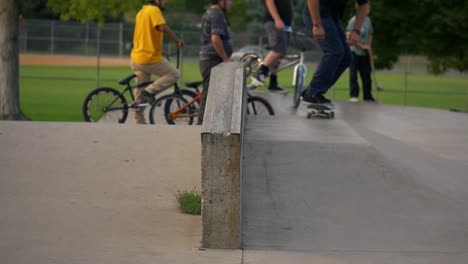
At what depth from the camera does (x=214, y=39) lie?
12977 millimetres

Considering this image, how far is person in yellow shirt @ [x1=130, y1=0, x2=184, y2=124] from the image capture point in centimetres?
1379

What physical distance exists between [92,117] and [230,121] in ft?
27.4

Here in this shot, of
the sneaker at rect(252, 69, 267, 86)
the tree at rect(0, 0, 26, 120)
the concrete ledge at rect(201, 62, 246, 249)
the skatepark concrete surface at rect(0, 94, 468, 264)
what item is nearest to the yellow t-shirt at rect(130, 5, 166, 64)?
the sneaker at rect(252, 69, 267, 86)

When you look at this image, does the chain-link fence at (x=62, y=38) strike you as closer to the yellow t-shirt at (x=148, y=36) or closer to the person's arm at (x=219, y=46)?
the yellow t-shirt at (x=148, y=36)

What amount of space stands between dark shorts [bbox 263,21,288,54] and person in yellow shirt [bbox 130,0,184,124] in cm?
206

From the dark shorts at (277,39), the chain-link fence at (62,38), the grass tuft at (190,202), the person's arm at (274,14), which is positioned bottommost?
the chain-link fence at (62,38)

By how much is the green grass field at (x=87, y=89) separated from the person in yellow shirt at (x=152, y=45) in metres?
10.7

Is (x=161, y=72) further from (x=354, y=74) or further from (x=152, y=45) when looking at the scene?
(x=354, y=74)

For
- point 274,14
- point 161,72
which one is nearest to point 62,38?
point 274,14

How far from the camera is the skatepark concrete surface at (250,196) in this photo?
6.66m

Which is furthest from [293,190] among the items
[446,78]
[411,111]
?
[446,78]

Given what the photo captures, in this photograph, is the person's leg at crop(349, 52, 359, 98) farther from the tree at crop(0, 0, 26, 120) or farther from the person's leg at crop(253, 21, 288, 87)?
the tree at crop(0, 0, 26, 120)

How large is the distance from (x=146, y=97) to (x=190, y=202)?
6.76 m

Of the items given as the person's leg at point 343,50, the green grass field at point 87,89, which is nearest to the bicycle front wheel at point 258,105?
the person's leg at point 343,50
